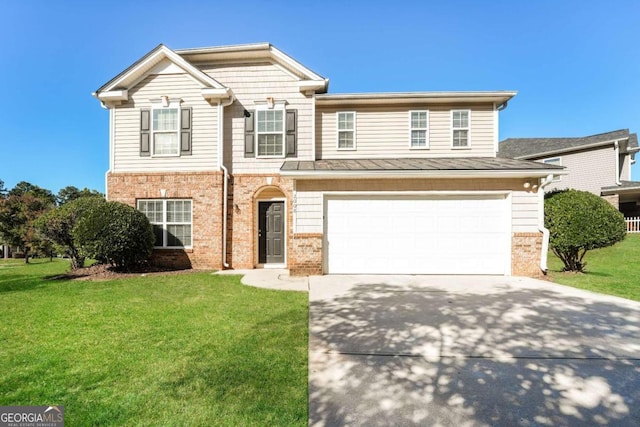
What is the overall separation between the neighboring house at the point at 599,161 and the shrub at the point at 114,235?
821 inches

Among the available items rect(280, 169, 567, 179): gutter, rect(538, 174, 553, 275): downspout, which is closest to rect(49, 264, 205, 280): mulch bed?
rect(280, 169, 567, 179): gutter

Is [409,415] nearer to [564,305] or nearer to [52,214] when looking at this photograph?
[564,305]

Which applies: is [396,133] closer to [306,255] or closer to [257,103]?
[257,103]

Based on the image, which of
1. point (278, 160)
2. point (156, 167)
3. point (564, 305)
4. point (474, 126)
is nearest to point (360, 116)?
point (278, 160)

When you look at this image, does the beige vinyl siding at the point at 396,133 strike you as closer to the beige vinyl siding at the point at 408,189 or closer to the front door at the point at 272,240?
the front door at the point at 272,240

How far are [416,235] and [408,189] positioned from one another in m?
1.34

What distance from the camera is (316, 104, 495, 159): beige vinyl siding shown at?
10812 millimetres

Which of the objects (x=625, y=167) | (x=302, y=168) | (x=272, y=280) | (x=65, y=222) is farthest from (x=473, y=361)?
(x=625, y=167)

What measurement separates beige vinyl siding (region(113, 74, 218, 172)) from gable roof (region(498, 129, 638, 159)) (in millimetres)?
18789

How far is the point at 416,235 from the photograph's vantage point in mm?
8258

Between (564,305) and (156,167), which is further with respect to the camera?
(156,167)

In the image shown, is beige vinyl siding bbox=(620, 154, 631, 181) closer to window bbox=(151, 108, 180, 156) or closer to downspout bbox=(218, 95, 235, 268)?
downspout bbox=(218, 95, 235, 268)

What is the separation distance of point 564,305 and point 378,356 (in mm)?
4421

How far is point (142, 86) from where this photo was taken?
10.1 metres
